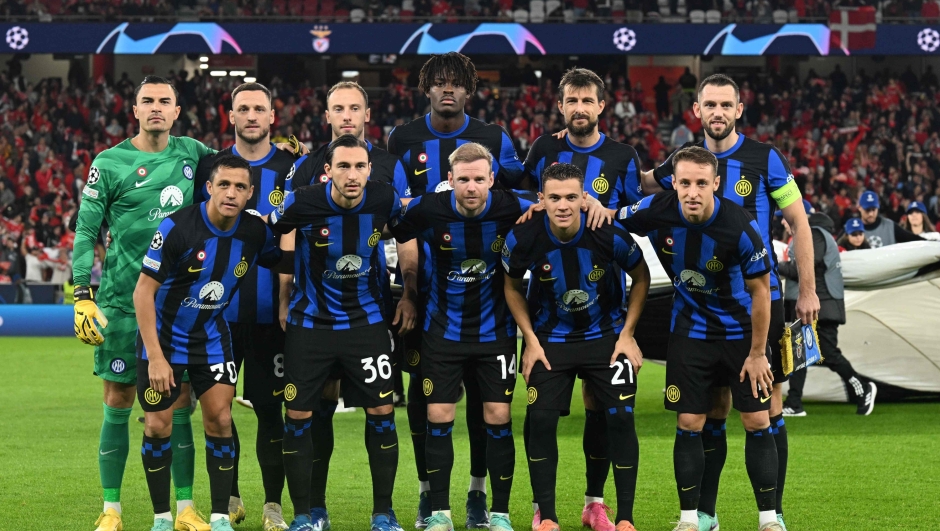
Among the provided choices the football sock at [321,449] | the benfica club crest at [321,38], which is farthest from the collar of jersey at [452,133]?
the benfica club crest at [321,38]

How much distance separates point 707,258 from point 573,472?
8.07 feet

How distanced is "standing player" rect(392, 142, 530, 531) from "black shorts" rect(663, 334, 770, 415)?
76 centimetres

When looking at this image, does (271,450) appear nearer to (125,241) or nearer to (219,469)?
(219,469)

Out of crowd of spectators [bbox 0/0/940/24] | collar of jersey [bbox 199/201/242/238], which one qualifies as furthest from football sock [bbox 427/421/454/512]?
crowd of spectators [bbox 0/0/940/24]

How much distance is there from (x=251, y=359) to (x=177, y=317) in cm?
56

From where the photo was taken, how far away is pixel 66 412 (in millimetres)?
9969

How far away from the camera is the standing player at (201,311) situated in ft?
16.5

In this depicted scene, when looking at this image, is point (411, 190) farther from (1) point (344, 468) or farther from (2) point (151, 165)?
(1) point (344, 468)

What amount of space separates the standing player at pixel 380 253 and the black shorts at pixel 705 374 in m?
1.27

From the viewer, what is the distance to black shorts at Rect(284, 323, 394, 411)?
512 cm

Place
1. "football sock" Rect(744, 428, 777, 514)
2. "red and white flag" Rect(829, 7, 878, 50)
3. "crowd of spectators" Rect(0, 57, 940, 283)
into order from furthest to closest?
"red and white flag" Rect(829, 7, 878, 50), "crowd of spectators" Rect(0, 57, 940, 283), "football sock" Rect(744, 428, 777, 514)

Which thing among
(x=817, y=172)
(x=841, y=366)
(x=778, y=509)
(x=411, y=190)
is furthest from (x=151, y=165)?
(x=817, y=172)

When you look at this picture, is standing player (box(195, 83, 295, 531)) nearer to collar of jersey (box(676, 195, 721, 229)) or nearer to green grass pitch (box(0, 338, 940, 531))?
green grass pitch (box(0, 338, 940, 531))

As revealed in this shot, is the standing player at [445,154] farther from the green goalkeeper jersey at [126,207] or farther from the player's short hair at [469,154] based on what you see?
the green goalkeeper jersey at [126,207]
